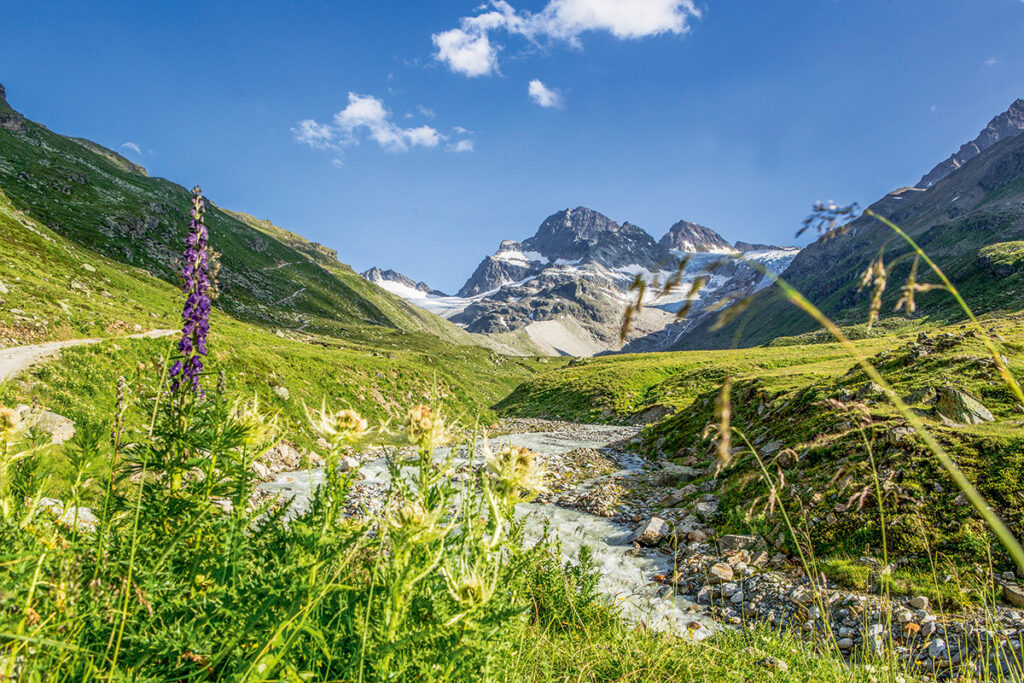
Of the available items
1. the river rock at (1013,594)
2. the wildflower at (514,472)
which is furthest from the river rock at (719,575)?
the wildflower at (514,472)

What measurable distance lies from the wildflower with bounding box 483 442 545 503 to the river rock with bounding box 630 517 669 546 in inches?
384

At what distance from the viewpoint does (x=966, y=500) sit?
920 centimetres

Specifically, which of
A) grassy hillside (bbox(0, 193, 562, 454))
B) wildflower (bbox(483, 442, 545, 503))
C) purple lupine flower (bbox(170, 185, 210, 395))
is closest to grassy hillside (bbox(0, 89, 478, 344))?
grassy hillside (bbox(0, 193, 562, 454))

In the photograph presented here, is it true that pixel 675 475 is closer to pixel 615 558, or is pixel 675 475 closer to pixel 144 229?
pixel 615 558

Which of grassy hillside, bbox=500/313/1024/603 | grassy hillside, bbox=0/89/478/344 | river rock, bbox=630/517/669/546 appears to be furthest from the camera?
grassy hillside, bbox=0/89/478/344

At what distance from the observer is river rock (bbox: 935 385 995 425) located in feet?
39.7

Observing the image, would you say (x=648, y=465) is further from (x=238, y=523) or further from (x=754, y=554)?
(x=238, y=523)

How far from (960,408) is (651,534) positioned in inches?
347

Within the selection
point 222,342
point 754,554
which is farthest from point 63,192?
point 754,554

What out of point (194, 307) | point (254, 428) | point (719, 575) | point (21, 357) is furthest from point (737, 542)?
point (21, 357)

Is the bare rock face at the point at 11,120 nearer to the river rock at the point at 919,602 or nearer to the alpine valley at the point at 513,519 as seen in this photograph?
the alpine valley at the point at 513,519

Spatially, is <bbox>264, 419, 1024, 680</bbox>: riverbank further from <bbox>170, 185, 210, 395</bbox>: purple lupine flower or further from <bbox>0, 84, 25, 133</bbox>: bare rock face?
<bbox>0, 84, 25, 133</bbox>: bare rock face

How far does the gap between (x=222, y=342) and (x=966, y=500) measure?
1200 inches

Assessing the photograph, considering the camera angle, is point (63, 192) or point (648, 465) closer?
point (648, 465)
